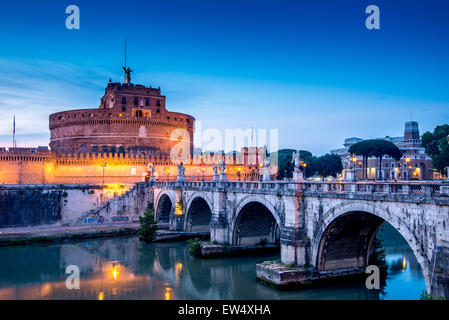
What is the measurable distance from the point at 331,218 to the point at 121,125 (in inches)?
1810

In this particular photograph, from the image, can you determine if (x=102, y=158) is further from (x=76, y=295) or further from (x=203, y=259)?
(x=76, y=295)

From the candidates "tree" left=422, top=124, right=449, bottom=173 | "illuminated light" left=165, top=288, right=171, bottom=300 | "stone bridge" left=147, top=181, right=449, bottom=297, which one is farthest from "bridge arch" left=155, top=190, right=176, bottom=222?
"tree" left=422, top=124, right=449, bottom=173

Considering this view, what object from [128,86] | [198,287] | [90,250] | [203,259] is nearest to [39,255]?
[90,250]

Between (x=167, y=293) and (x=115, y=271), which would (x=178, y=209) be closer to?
(x=115, y=271)

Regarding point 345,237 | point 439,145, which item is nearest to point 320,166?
point 439,145

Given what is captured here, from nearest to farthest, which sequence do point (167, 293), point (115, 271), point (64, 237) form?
point (167, 293) < point (115, 271) < point (64, 237)

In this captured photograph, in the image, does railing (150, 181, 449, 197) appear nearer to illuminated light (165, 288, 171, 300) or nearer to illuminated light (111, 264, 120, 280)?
illuminated light (165, 288, 171, 300)

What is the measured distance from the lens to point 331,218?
658 inches

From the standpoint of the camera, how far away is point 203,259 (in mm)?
25891

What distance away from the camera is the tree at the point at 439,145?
145ft

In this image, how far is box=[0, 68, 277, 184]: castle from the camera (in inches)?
1941

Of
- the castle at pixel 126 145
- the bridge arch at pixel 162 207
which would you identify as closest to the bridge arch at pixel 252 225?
the bridge arch at pixel 162 207
